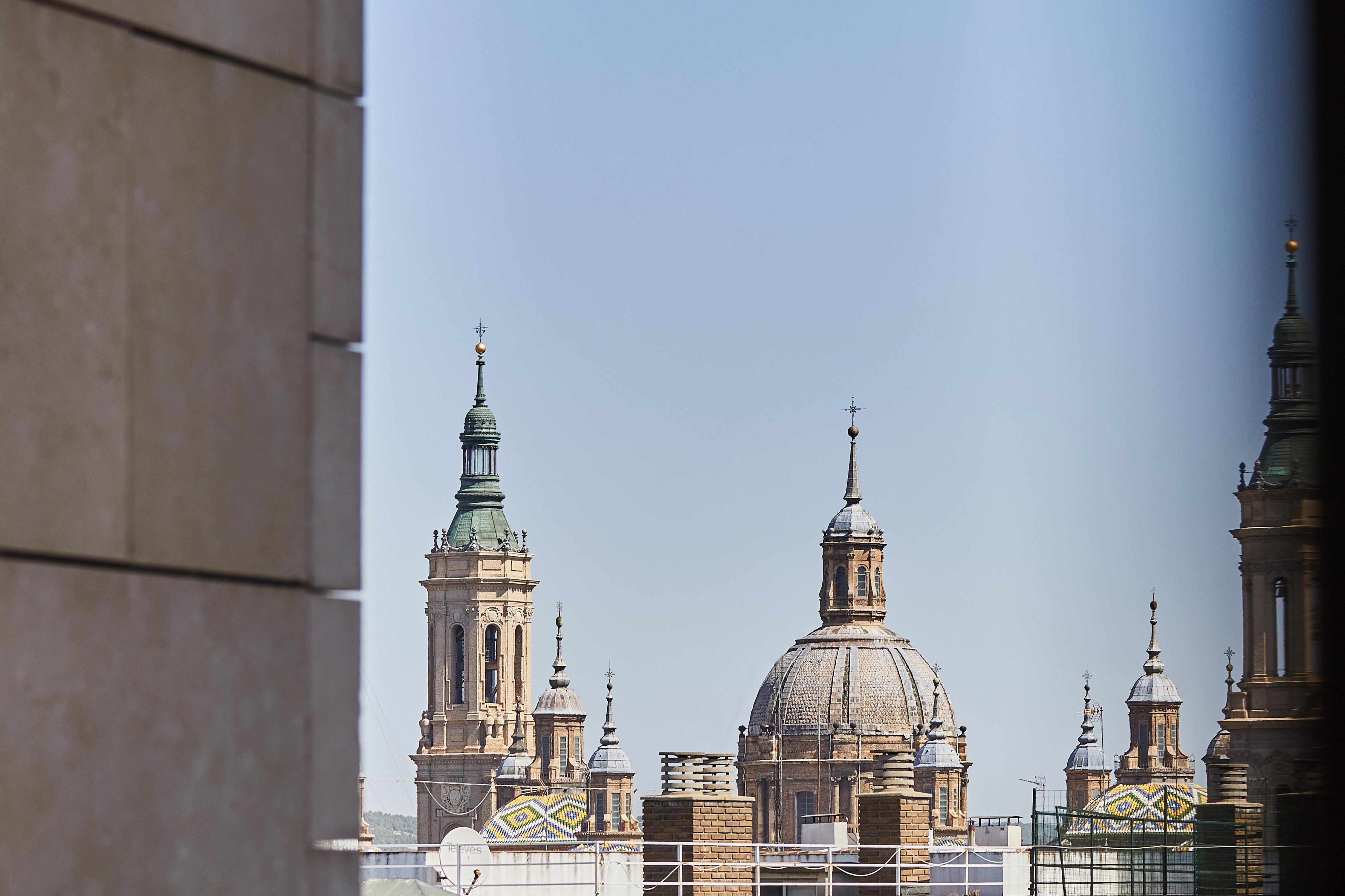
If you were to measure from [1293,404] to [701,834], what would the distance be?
1769 centimetres

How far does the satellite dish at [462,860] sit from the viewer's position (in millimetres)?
19094

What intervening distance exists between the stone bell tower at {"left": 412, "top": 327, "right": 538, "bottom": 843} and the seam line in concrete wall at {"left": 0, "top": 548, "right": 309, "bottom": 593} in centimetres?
10768

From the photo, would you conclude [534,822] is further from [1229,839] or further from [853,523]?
[1229,839]

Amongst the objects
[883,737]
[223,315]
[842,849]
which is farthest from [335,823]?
[883,737]

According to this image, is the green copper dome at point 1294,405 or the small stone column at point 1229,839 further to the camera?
the small stone column at point 1229,839

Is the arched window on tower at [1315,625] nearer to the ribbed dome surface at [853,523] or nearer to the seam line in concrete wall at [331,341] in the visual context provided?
the seam line in concrete wall at [331,341]

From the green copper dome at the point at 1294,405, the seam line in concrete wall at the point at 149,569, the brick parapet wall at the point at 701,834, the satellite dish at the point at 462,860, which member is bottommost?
the satellite dish at the point at 462,860

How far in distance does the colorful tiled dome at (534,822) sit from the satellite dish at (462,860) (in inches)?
741

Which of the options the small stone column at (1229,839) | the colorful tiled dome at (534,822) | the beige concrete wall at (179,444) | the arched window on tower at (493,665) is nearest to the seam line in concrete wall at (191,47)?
the beige concrete wall at (179,444)

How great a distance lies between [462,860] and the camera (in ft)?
104

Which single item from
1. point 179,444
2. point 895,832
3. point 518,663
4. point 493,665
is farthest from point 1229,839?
point 518,663

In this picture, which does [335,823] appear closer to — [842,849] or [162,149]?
[162,149]

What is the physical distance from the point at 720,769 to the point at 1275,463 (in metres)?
18.4

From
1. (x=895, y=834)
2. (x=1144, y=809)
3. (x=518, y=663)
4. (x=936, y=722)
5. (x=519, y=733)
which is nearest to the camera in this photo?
(x=895, y=834)
